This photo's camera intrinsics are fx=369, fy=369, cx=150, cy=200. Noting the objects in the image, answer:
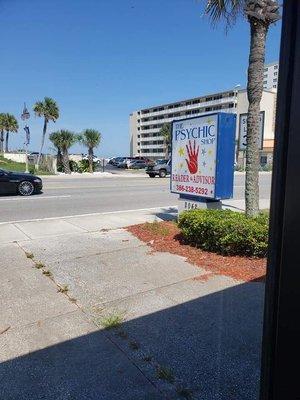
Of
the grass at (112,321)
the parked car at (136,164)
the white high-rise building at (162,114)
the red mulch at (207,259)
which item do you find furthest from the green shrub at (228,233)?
the white high-rise building at (162,114)

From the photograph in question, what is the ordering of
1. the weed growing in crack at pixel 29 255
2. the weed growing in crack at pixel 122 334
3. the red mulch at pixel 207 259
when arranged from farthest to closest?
1. the weed growing in crack at pixel 29 255
2. the red mulch at pixel 207 259
3. the weed growing in crack at pixel 122 334

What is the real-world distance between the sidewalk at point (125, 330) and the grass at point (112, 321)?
0.07ft

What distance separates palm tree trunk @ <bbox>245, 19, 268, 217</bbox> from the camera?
6543mm

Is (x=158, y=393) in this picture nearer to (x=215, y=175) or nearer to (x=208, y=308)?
(x=208, y=308)

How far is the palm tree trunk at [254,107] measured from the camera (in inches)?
258

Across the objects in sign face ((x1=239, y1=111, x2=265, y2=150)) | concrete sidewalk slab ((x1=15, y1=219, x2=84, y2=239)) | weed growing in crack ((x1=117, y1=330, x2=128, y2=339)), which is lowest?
concrete sidewalk slab ((x1=15, y1=219, x2=84, y2=239))

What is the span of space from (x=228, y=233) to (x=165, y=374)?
3.30 meters

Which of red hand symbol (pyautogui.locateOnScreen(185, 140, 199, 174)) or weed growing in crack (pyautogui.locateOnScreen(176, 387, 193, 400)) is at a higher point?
red hand symbol (pyautogui.locateOnScreen(185, 140, 199, 174))

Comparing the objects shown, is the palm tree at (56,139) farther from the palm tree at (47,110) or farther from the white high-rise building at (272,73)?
the white high-rise building at (272,73)

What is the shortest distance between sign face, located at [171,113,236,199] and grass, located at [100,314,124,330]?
4329mm

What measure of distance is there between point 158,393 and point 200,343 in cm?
76

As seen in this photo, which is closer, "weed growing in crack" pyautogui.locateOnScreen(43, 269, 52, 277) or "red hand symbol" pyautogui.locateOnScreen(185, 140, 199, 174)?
"weed growing in crack" pyautogui.locateOnScreen(43, 269, 52, 277)

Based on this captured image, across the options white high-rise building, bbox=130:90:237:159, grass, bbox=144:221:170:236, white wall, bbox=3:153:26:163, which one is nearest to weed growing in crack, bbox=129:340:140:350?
grass, bbox=144:221:170:236

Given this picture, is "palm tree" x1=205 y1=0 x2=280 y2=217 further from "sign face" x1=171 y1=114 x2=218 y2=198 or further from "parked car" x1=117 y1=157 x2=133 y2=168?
"parked car" x1=117 y1=157 x2=133 y2=168
